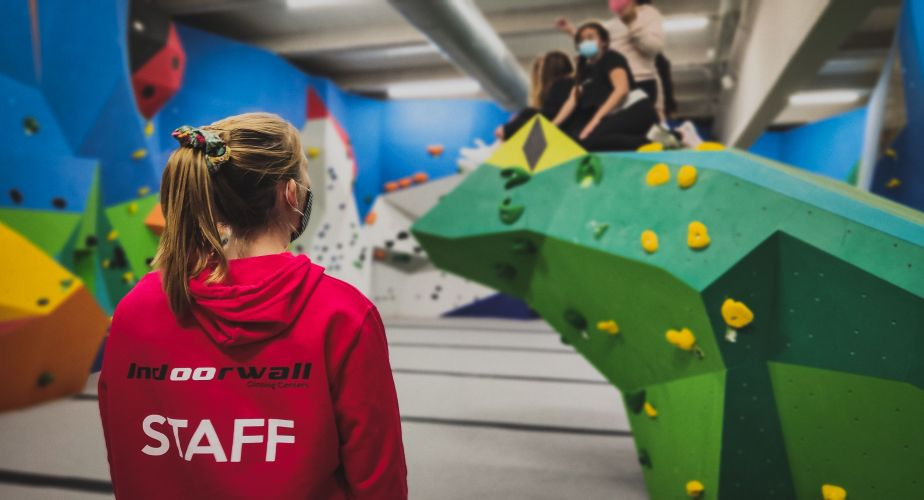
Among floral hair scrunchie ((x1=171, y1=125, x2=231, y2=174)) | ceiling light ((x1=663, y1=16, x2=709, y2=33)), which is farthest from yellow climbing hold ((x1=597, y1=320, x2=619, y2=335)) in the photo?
ceiling light ((x1=663, y1=16, x2=709, y2=33))

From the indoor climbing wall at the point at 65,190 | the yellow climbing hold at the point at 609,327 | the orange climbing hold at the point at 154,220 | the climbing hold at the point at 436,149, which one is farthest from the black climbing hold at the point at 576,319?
the climbing hold at the point at 436,149

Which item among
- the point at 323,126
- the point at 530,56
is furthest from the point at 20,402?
the point at 530,56

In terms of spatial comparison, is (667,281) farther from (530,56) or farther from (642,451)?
(530,56)

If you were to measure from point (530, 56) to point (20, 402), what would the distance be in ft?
21.8

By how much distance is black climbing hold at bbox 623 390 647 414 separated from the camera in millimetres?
2023

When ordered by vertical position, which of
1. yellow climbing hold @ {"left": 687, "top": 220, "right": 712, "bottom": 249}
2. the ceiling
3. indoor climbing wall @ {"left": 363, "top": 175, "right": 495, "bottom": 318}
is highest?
the ceiling

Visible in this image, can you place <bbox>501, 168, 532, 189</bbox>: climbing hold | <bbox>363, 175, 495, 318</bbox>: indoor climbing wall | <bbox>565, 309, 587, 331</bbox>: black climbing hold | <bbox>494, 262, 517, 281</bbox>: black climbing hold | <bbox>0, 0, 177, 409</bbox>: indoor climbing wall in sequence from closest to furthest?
<bbox>565, 309, 587, 331</bbox>: black climbing hold < <bbox>501, 168, 532, 189</bbox>: climbing hold < <bbox>494, 262, 517, 281</bbox>: black climbing hold < <bbox>0, 0, 177, 409</bbox>: indoor climbing wall < <bbox>363, 175, 495, 318</bbox>: indoor climbing wall

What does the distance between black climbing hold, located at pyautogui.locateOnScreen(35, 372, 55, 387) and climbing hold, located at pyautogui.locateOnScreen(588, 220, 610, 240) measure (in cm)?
302

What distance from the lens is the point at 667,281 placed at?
1702 millimetres

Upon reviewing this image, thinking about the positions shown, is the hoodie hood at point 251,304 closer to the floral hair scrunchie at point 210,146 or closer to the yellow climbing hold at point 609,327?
the floral hair scrunchie at point 210,146

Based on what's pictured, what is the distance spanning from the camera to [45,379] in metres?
3.21

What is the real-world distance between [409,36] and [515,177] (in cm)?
491

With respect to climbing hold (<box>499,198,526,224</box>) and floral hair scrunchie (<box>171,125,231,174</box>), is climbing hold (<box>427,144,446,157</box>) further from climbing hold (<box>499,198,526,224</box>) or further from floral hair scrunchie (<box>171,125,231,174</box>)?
floral hair scrunchie (<box>171,125,231,174</box>)

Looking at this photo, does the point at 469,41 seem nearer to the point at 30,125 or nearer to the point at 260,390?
the point at 30,125
